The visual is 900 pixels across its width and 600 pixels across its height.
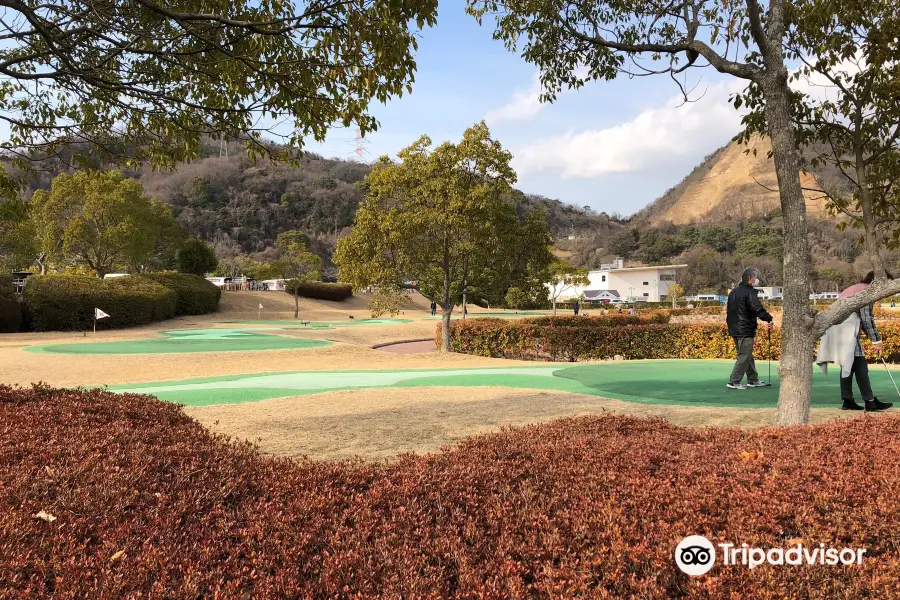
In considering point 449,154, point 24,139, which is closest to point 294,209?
point 449,154

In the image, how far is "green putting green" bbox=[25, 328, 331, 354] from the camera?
18.7 metres

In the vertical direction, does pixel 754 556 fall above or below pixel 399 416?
above

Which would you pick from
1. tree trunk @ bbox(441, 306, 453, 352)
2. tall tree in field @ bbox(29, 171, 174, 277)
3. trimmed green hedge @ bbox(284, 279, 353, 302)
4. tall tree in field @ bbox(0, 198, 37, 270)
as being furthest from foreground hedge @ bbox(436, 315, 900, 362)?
trimmed green hedge @ bbox(284, 279, 353, 302)

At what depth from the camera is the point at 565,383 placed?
10914 mm

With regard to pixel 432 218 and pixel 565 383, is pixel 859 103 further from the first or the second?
pixel 432 218

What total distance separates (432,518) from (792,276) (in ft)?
15.1

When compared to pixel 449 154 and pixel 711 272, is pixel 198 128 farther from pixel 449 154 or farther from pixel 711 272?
pixel 711 272

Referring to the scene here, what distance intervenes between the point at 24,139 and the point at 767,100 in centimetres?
804

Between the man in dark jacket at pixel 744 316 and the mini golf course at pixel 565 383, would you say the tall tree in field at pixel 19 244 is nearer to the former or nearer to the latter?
the mini golf course at pixel 565 383

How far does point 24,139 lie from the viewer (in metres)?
6.39

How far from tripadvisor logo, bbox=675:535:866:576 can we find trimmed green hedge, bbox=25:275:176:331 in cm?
2991

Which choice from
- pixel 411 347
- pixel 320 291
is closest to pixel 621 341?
pixel 411 347

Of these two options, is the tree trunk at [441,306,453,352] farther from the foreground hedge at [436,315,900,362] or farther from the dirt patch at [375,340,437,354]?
the dirt patch at [375,340,437,354]

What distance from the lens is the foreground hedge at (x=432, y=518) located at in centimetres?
198
